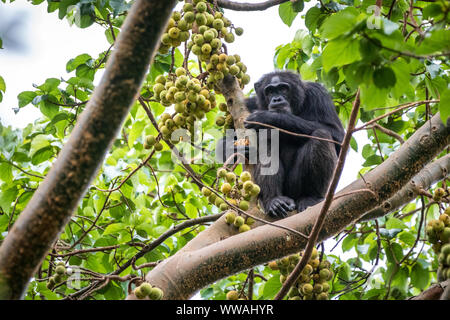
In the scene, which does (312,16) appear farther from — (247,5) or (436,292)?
(436,292)

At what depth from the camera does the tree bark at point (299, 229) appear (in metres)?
2.04

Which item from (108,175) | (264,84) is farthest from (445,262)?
(264,84)

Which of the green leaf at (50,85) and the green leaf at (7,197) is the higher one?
the green leaf at (50,85)

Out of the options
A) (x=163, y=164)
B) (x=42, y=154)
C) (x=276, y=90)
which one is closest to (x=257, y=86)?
(x=276, y=90)

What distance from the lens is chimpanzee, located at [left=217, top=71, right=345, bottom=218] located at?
11.4ft

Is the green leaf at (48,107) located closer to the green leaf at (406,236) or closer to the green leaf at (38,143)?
the green leaf at (38,143)

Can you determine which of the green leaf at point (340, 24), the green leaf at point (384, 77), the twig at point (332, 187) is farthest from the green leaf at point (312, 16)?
the green leaf at point (384, 77)

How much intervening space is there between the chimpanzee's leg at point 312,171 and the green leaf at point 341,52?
1958 mm

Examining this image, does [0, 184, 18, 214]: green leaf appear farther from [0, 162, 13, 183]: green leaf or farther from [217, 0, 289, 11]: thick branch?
[217, 0, 289, 11]: thick branch

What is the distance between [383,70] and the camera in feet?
4.84

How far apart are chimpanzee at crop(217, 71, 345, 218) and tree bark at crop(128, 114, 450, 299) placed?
0.78m

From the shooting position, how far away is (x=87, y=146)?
1413 mm

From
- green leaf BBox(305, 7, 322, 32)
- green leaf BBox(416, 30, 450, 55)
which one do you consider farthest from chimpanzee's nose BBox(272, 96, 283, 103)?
green leaf BBox(416, 30, 450, 55)

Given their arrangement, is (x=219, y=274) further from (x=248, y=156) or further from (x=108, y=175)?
(x=108, y=175)
